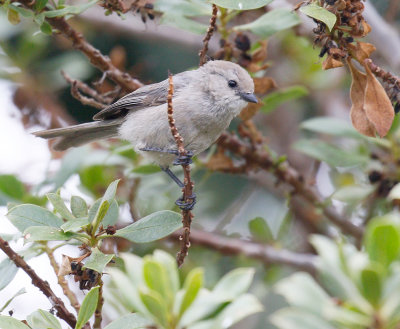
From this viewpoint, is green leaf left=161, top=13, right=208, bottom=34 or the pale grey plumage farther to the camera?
the pale grey plumage

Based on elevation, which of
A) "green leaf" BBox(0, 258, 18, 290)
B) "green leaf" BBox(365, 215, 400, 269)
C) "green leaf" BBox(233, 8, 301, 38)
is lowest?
"green leaf" BBox(0, 258, 18, 290)

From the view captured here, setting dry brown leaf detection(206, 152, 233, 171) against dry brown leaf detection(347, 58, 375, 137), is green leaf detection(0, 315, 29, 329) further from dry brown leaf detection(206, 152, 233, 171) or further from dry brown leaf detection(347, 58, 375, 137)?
dry brown leaf detection(206, 152, 233, 171)

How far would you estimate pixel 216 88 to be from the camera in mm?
3488

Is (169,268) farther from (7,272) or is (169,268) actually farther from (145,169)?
(145,169)

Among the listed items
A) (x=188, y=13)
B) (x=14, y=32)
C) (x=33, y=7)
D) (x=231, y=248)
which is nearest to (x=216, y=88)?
(x=188, y=13)

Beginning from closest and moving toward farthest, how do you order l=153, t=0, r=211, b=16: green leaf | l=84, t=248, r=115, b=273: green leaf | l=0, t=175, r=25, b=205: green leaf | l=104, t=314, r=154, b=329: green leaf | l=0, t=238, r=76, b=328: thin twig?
l=104, t=314, r=154, b=329: green leaf → l=84, t=248, r=115, b=273: green leaf → l=0, t=238, r=76, b=328: thin twig → l=153, t=0, r=211, b=16: green leaf → l=0, t=175, r=25, b=205: green leaf

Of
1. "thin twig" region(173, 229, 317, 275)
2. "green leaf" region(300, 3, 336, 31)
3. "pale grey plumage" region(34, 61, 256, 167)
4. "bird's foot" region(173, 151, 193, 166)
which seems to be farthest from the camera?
"thin twig" region(173, 229, 317, 275)

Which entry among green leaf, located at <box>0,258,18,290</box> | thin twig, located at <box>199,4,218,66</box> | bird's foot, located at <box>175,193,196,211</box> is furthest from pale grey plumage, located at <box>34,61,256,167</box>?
green leaf, located at <box>0,258,18,290</box>

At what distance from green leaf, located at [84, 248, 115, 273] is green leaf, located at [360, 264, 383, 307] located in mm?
928

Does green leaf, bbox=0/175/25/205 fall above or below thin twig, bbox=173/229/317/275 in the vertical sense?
above

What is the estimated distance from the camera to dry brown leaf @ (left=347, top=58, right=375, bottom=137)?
7.33ft

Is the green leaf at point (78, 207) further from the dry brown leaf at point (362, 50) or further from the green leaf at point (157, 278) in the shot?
the dry brown leaf at point (362, 50)

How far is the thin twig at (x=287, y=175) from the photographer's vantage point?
3.33 meters

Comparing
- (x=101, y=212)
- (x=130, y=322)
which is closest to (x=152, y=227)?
(x=101, y=212)
